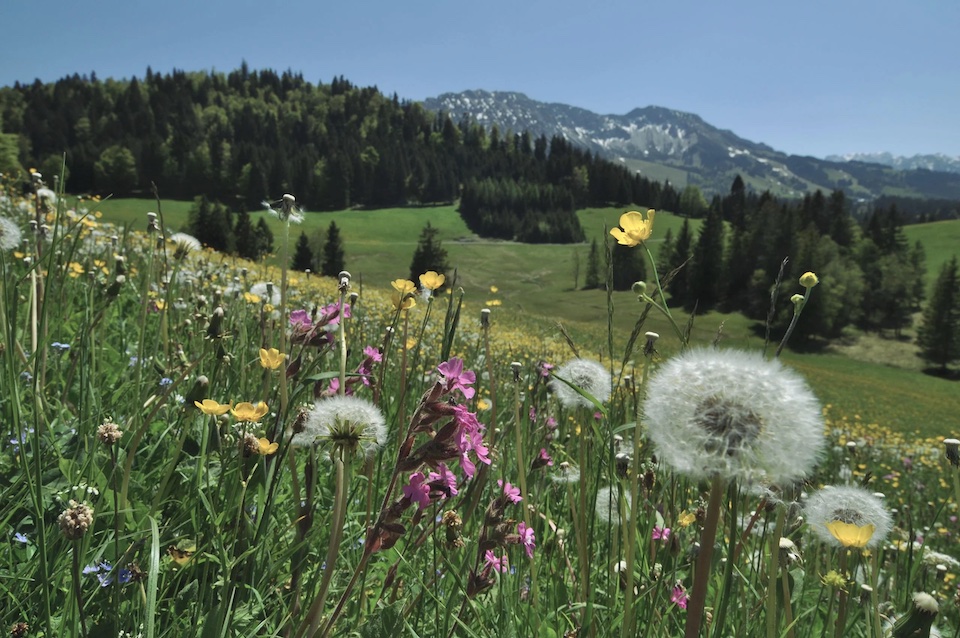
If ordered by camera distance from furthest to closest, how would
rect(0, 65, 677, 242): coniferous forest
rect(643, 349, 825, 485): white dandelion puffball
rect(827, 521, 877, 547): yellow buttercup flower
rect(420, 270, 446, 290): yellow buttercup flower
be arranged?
1. rect(0, 65, 677, 242): coniferous forest
2. rect(420, 270, 446, 290): yellow buttercup flower
3. rect(827, 521, 877, 547): yellow buttercup flower
4. rect(643, 349, 825, 485): white dandelion puffball

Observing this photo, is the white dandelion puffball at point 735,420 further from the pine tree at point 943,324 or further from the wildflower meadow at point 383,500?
the pine tree at point 943,324

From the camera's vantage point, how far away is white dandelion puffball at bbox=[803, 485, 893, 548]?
1424 millimetres

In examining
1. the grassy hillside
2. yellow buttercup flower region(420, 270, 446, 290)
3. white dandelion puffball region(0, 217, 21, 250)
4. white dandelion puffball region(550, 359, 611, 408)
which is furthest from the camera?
the grassy hillside

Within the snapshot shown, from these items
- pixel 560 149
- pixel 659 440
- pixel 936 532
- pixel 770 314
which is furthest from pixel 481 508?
pixel 560 149

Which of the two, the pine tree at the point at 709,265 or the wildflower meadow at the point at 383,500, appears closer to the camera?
the wildflower meadow at the point at 383,500

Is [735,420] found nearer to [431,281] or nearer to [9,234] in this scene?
[431,281]

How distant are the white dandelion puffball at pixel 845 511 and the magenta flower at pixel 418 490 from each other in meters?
0.94

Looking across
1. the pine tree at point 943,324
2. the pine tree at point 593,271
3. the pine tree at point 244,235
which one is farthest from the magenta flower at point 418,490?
the pine tree at point 593,271

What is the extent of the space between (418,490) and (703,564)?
2.08 ft

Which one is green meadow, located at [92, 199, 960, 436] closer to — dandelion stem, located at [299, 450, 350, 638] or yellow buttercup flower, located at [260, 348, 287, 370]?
yellow buttercup flower, located at [260, 348, 287, 370]

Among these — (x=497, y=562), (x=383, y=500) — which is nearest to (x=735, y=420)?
(x=383, y=500)

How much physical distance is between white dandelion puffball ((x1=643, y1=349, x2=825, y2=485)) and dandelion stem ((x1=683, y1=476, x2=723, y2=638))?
0.27 ft

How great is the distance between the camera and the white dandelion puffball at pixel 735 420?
→ 0.84 meters

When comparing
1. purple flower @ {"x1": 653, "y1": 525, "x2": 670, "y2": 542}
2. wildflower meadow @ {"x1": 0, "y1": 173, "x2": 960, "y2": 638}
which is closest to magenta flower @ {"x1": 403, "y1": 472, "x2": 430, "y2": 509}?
wildflower meadow @ {"x1": 0, "y1": 173, "x2": 960, "y2": 638}
